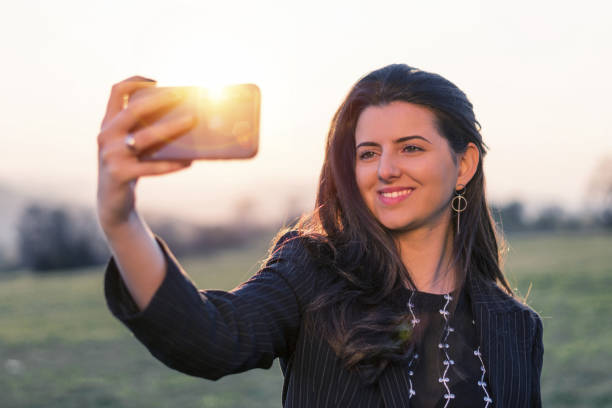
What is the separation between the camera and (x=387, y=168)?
2.85m

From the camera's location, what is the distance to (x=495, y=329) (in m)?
2.93

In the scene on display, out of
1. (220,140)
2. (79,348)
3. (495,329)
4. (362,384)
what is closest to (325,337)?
(362,384)

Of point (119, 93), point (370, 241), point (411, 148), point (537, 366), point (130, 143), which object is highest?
point (119, 93)

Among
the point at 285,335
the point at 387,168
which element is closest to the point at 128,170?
the point at 285,335

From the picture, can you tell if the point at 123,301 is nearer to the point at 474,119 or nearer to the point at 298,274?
the point at 298,274

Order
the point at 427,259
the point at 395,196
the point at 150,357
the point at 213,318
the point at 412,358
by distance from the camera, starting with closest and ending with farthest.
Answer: the point at 213,318 < the point at 412,358 < the point at 395,196 < the point at 427,259 < the point at 150,357

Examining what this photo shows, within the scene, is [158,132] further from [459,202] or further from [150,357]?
[150,357]

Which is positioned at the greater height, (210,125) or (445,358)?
(210,125)

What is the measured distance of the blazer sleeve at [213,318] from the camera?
68.9 inches

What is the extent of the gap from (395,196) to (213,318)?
4.17 ft

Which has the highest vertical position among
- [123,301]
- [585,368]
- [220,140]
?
[220,140]

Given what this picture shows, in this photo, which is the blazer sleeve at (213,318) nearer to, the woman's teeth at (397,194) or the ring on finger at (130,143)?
the ring on finger at (130,143)


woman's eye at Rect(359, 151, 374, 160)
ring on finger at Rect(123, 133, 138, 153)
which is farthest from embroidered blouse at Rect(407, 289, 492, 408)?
ring on finger at Rect(123, 133, 138, 153)

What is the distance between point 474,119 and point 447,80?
0.88 feet
